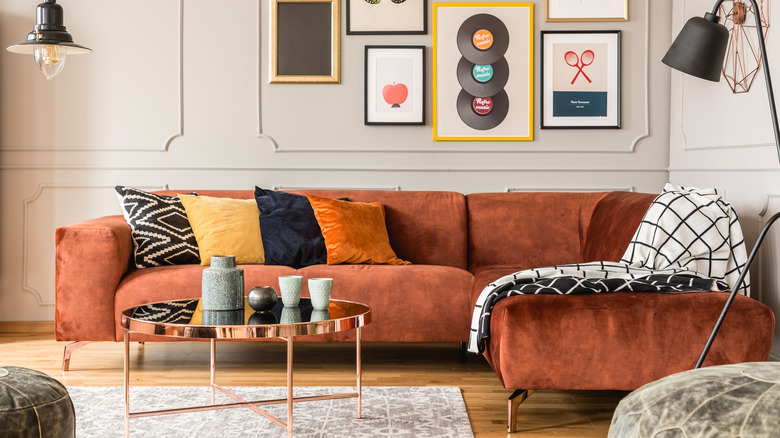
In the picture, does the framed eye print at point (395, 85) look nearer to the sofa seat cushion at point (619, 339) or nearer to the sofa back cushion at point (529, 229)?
the sofa back cushion at point (529, 229)

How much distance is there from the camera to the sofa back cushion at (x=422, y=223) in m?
3.67

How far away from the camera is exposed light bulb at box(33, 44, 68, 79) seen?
9.87 feet

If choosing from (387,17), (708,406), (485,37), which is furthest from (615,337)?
(387,17)

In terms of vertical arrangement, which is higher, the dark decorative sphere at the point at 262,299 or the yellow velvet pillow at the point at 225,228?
the yellow velvet pillow at the point at 225,228

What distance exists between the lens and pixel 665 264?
2748mm

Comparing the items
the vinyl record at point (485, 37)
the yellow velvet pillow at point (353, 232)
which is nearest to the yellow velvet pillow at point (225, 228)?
the yellow velvet pillow at point (353, 232)

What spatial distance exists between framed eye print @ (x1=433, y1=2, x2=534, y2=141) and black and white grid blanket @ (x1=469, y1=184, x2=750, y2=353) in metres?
1.32

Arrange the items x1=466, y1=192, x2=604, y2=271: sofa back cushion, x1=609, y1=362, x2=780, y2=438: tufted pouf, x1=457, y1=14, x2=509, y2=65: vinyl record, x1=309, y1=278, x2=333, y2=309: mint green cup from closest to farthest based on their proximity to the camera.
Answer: x1=609, y1=362, x2=780, y2=438: tufted pouf → x1=309, y1=278, x2=333, y2=309: mint green cup → x1=466, y1=192, x2=604, y2=271: sofa back cushion → x1=457, y1=14, x2=509, y2=65: vinyl record

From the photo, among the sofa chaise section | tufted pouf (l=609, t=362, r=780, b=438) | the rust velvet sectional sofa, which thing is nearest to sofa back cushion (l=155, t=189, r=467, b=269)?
the rust velvet sectional sofa

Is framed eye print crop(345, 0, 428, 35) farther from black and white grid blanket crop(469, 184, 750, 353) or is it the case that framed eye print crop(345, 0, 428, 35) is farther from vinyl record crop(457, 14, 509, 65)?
black and white grid blanket crop(469, 184, 750, 353)

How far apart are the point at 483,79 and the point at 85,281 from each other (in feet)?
7.77

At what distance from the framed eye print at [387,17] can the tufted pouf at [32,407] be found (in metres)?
2.93

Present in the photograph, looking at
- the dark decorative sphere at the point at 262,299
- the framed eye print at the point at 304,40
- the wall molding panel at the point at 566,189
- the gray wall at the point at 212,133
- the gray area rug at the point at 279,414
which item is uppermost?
the framed eye print at the point at 304,40

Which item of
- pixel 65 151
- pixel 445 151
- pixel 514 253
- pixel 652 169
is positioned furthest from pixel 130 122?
pixel 652 169
